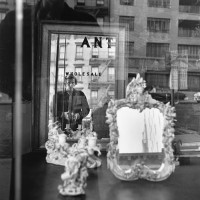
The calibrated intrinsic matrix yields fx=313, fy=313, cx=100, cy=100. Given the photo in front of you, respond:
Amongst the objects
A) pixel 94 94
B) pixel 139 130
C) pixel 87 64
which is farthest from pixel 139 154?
pixel 87 64

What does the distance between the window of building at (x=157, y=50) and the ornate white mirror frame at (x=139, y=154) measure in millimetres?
196

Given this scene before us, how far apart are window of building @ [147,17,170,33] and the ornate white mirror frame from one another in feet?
A: 0.87

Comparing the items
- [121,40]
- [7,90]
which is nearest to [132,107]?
[121,40]

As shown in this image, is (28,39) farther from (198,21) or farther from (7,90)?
(198,21)

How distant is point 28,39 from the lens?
1135 mm

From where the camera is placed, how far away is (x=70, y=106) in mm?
1257

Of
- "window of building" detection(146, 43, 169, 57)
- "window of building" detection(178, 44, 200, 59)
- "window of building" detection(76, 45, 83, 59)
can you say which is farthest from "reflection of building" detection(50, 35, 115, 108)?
"window of building" detection(178, 44, 200, 59)

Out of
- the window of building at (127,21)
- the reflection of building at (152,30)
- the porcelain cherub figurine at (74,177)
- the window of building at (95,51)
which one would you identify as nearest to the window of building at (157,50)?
the reflection of building at (152,30)

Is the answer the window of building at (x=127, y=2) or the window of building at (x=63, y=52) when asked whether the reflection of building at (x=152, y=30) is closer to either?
the window of building at (x=127, y=2)

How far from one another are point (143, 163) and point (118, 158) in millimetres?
84

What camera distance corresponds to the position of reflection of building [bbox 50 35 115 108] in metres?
1.25

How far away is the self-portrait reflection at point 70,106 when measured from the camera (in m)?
1.25

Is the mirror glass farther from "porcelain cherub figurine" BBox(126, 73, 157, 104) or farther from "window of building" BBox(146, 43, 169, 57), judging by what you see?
"window of building" BBox(146, 43, 169, 57)

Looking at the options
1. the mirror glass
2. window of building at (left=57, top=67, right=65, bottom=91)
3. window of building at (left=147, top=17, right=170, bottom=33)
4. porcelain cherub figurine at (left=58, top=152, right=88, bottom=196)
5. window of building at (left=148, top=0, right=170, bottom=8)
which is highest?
window of building at (left=148, top=0, right=170, bottom=8)
